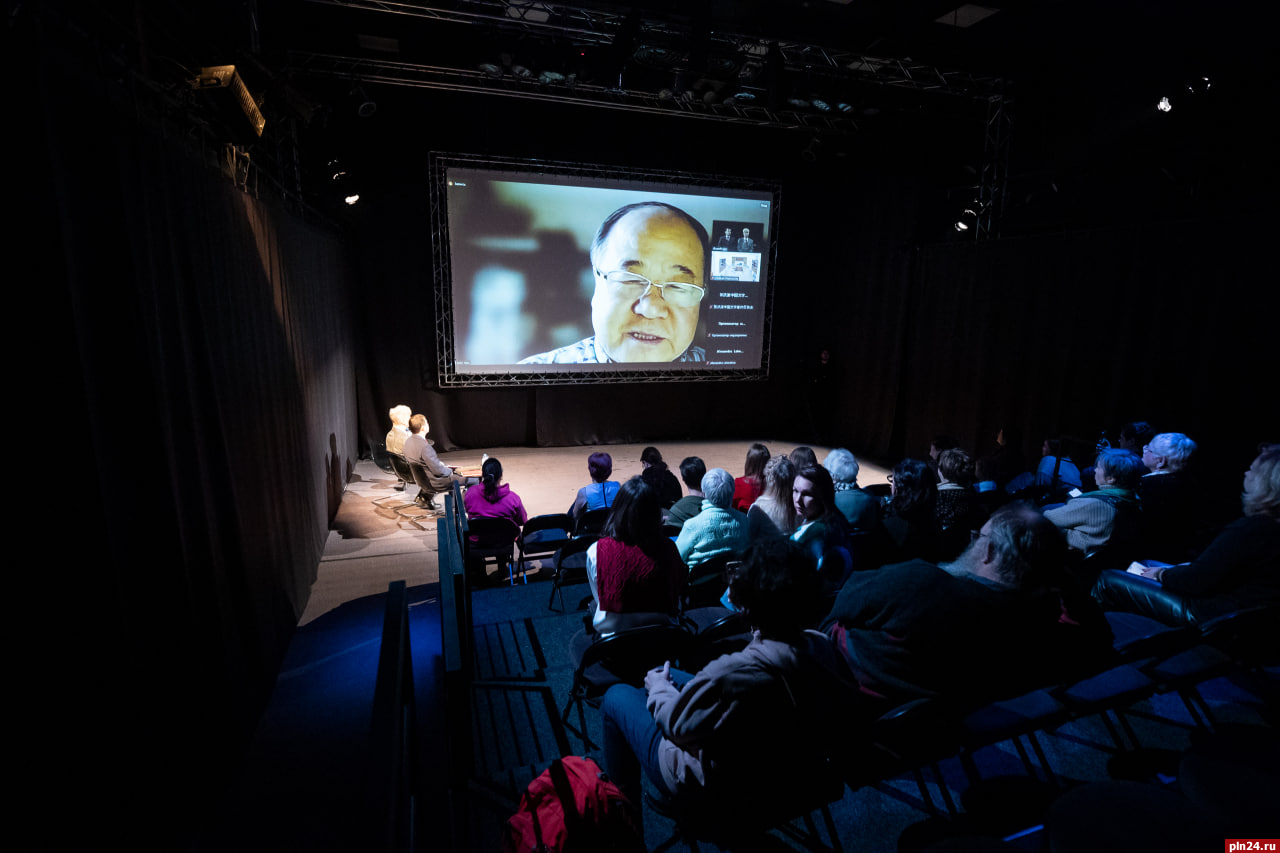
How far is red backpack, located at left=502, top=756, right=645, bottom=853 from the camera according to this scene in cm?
146

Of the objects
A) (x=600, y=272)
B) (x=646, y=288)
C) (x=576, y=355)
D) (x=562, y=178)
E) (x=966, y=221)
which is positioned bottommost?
(x=576, y=355)

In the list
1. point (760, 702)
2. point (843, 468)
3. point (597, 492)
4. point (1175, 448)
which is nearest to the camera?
point (760, 702)

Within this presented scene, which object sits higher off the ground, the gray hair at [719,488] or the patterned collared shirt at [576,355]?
the patterned collared shirt at [576,355]

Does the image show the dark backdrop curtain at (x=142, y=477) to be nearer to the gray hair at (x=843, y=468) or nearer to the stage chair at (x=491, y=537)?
the stage chair at (x=491, y=537)

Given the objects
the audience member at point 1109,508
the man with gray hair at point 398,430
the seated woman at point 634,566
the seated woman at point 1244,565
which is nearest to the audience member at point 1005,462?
the audience member at point 1109,508

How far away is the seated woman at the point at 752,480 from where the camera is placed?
13.5 feet

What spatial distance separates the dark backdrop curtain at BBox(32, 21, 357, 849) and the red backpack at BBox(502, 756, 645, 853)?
1326 millimetres

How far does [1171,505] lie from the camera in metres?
3.33

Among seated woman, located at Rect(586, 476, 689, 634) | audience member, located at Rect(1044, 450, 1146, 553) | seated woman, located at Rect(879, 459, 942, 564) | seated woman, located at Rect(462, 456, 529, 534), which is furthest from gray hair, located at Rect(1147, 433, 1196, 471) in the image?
seated woman, located at Rect(462, 456, 529, 534)

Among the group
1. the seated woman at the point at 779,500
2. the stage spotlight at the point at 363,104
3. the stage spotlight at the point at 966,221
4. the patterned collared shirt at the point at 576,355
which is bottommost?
the seated woman at the point at 779,500

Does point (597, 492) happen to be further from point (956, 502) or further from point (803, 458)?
point (956, 502)

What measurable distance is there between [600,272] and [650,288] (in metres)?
0.76

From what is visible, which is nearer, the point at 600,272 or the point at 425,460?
the point at 425,460

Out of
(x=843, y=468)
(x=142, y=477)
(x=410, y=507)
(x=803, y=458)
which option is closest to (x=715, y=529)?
(x=803, y=458)
